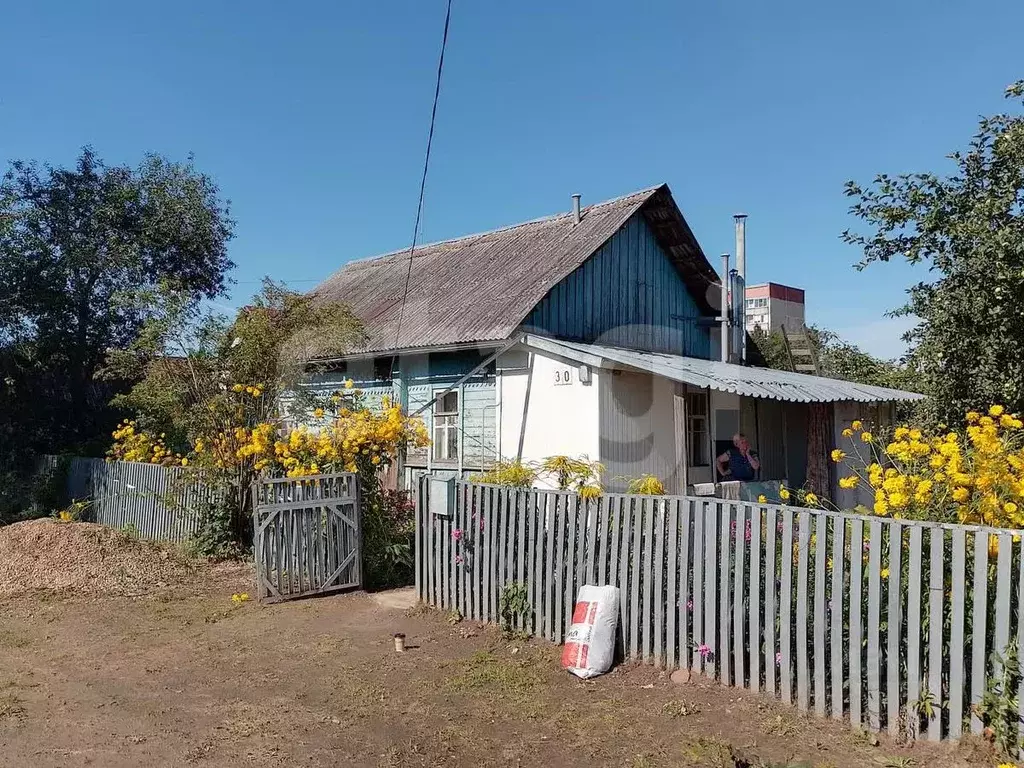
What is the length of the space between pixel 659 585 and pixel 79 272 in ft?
51.4

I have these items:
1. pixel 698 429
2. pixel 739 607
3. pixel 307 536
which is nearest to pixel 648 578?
pixel 739 607

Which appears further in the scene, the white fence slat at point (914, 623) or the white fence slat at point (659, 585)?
the white fence slat at point (659, 585)

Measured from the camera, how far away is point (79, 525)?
9992 millimetres

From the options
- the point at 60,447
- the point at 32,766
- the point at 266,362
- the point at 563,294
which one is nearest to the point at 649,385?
the point at 563,294

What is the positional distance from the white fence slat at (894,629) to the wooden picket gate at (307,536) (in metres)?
5.34

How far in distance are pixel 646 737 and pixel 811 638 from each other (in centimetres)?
120

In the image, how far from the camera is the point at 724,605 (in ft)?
15.9

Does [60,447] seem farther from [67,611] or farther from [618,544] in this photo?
[618,544]

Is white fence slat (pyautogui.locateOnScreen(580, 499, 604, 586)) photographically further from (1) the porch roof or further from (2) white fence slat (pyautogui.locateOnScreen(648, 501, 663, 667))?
(1) the porch roof

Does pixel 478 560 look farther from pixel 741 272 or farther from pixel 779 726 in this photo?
pixel 741 272

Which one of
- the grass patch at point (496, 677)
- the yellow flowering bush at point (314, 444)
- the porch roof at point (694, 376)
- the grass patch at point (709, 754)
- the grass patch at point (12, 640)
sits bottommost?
the grass patch at point (12, 640)

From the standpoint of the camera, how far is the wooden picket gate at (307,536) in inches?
300

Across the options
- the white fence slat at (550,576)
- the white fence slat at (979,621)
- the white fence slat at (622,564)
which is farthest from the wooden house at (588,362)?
the white fence slat at (979,621)

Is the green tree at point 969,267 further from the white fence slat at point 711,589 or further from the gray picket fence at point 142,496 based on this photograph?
the gray picket fence at point 142,496
